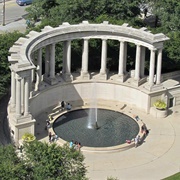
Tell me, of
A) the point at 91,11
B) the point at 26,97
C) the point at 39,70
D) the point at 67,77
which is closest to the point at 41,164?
the point at 26,97

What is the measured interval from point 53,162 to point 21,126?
21.1 meters

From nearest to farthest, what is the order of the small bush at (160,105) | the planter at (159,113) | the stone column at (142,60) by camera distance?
the planter at (159,113) → the small bush at (160,105) → the stone column at (142,60)

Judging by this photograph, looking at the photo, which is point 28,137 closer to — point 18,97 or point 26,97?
point 26,97

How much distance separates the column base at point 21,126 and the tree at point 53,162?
18.2 metres

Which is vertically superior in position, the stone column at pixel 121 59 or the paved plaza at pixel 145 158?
the stone column at pixel 121 59

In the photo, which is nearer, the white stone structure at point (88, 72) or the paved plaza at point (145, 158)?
the paved plaza at point (145, 158)

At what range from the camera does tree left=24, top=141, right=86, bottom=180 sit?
5759 centimetres

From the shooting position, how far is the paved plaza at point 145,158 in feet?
244

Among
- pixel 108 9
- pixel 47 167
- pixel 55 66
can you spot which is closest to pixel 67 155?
pixel 47 167

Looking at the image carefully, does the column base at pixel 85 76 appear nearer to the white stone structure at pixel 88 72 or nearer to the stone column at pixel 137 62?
the white stone structure at pixel 88 72

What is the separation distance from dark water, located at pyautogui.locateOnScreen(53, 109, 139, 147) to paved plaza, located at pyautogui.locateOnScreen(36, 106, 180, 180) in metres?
2.16

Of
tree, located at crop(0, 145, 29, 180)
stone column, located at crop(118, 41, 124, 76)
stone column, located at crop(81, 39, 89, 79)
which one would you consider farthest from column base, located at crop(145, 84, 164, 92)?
tree, located at crop(0, 145, 29, 180)

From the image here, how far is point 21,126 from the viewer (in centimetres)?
7888

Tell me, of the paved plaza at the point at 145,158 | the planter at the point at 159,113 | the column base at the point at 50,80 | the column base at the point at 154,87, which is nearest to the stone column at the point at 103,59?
the column base at the point at 154,87
